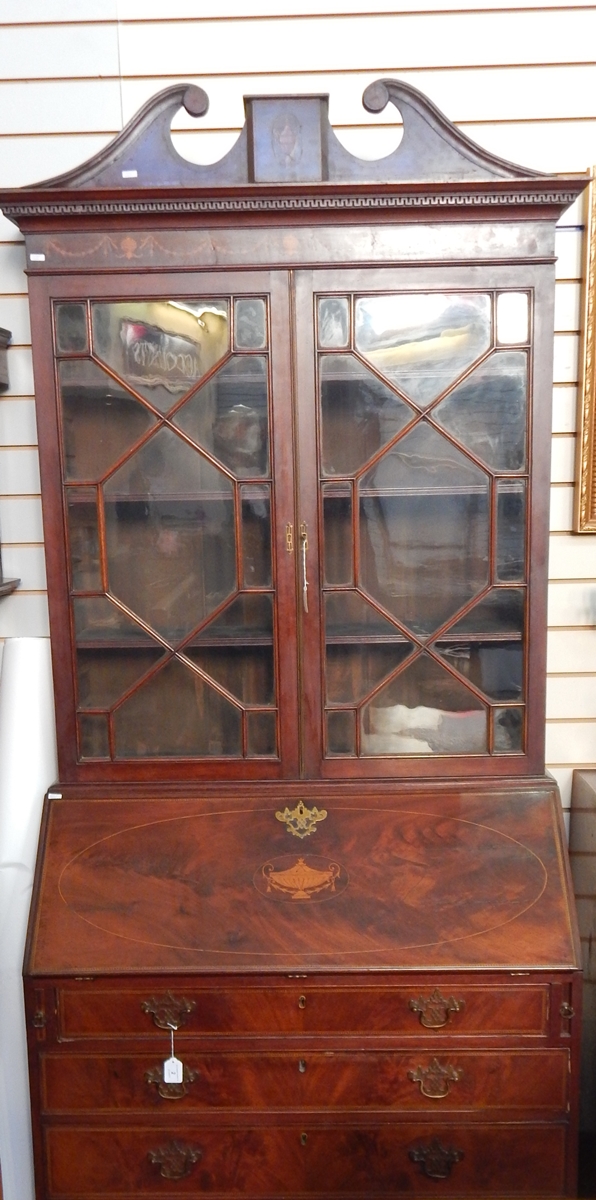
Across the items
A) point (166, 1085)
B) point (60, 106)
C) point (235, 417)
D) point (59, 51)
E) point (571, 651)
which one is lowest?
point (166, 1085)

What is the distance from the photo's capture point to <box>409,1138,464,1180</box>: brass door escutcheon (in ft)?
5.40

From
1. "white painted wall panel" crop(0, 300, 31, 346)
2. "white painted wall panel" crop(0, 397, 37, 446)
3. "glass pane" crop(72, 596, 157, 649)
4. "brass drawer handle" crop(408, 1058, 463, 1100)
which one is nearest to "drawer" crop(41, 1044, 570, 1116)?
"brass drawer handle" crop(408, 1058, 463, 1100)

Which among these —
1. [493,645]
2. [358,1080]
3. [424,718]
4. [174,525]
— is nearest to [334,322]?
[174,525]

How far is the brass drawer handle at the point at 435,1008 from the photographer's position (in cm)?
161

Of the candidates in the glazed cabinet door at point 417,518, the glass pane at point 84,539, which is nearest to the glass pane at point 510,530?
the glazed cabinet door at point 417,518

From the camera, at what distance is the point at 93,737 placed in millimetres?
1872

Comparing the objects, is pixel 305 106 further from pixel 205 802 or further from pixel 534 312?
pixel 205 802

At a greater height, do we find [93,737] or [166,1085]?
[93,737]

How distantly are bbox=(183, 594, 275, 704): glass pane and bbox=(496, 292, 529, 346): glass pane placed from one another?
749 mm

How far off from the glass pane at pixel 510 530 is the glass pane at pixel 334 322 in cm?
46

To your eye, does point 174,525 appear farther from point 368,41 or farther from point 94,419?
point 368,41

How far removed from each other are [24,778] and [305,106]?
150cm

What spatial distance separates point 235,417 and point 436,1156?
61.1 inches

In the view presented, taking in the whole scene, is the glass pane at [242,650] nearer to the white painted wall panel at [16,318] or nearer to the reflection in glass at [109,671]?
the reflection in glass at [109,671]
